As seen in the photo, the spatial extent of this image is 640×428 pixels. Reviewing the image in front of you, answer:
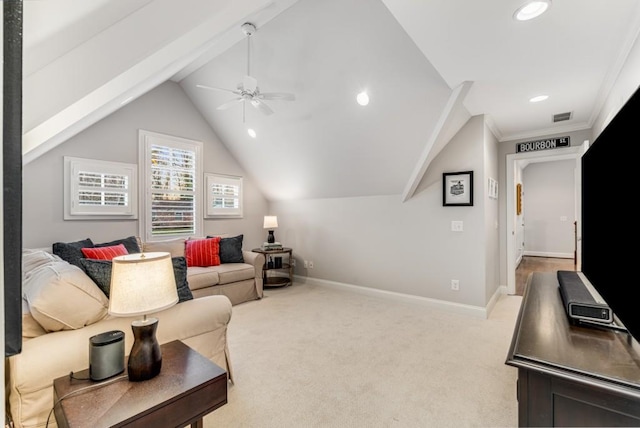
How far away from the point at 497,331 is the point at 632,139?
2628 mm

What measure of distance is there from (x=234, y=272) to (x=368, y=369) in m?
2.28

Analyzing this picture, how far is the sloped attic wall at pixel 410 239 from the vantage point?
3473mm

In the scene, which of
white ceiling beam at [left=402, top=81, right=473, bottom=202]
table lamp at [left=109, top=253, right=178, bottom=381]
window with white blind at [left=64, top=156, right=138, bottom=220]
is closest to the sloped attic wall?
white ceiling beam at [left=402, top=81, right=473, bottom=202]

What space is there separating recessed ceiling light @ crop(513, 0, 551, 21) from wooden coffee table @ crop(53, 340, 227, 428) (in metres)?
2.54

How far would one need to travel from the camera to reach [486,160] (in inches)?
139

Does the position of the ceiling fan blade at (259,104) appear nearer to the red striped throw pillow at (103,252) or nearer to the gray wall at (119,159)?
the gray wall at (119,159)

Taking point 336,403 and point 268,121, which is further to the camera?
point 268,121

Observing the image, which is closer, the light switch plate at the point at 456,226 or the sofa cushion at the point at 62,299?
the sofa cushion at the point at 62,299

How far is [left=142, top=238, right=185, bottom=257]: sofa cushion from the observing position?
3.89 m

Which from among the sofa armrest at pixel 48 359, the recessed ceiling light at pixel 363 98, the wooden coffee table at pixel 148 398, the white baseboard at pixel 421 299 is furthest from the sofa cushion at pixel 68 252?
the recessed ceiling light at pixel 363 98

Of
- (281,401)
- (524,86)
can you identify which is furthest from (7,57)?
(524,86)

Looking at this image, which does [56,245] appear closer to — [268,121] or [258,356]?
[258,356]

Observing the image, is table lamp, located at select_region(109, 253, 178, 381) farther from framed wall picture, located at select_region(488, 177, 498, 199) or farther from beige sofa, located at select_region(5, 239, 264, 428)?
framed wall picture, located at select_region(488, 177, 498, 199)

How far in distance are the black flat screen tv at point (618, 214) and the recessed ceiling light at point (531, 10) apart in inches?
33.6
